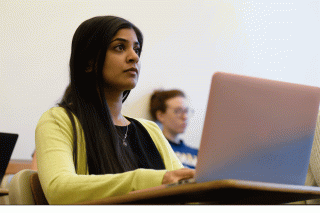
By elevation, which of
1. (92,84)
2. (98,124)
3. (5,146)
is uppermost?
(92,84)

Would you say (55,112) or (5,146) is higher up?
(55,112)

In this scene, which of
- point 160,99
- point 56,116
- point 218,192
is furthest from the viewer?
point 160,99

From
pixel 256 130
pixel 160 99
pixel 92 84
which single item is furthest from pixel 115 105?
pixel 160 99

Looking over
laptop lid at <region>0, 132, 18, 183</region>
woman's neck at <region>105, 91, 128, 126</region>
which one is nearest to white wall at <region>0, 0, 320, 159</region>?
laptop lid at <region>0, 132, 18, 183</region>

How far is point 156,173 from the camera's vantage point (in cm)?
78

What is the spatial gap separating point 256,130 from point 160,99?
2.25 m

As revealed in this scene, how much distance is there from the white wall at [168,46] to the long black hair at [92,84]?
125 cm

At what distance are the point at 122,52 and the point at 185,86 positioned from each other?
1.86 meters

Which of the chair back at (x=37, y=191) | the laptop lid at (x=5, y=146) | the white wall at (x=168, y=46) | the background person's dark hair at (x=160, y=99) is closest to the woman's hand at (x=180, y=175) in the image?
the chair back at (x=37, y=191)

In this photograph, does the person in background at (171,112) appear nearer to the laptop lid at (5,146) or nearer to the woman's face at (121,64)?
the laptop lid at (5,146)

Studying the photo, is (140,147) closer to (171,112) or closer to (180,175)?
(180,175)

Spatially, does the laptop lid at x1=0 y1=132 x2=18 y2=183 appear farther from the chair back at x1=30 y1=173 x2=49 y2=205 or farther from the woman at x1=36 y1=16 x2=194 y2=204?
the chair back at x1=30 y1=173 x2=49 y2=205

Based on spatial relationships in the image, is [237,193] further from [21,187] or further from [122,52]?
[122,52]

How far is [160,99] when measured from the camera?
2.95 meters
